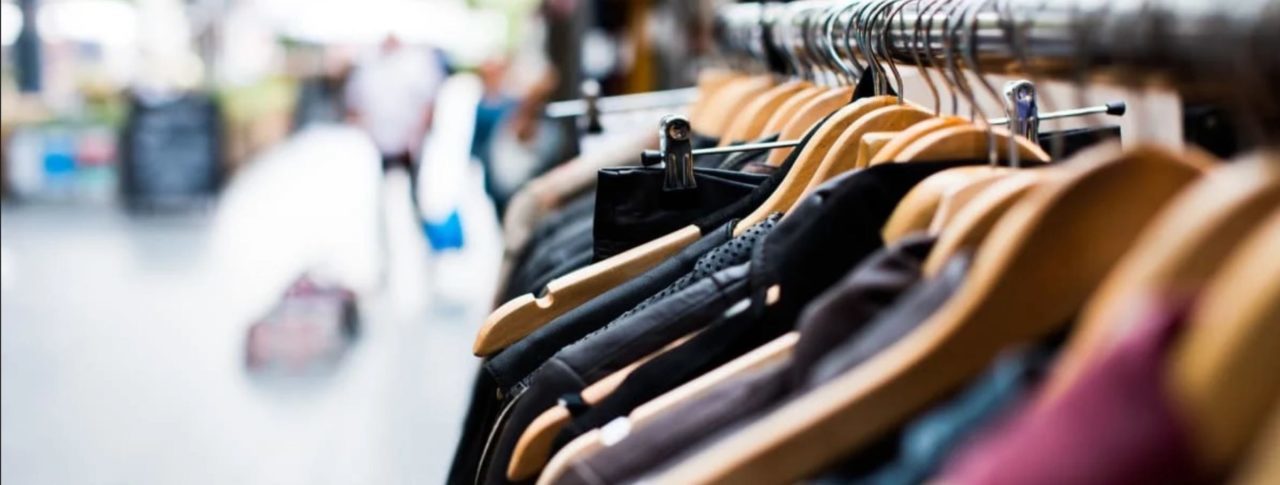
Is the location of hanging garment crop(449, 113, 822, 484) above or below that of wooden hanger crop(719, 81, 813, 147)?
below

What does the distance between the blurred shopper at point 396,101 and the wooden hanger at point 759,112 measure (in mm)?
4864

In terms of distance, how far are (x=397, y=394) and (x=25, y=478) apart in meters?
1.18

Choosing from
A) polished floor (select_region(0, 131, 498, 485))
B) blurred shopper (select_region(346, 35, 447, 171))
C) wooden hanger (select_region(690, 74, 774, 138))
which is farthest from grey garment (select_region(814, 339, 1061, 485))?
blurred shopper (select_region(346, 35, 447, 171))

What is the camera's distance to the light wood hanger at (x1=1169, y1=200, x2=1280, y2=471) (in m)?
0.69

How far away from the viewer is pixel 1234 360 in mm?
700

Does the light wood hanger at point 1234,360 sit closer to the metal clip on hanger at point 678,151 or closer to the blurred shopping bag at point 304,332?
the metal clip on hanger at point 678,151

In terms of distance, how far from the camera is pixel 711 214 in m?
1.68

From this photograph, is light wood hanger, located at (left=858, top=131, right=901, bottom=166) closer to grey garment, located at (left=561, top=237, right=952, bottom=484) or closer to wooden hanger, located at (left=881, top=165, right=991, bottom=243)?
wooden hanger, located at (left=881, top=165, right=991, bottom=243)

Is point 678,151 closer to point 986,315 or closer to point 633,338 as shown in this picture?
point 633,338

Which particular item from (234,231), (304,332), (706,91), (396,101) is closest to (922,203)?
→ (706,91)

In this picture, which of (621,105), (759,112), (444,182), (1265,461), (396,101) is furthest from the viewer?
(444,182)

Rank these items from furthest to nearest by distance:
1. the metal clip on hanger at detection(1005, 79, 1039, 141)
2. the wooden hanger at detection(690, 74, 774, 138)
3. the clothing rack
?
the wooden hanger at detection(690, 74, 774, 138) < the metal clip on hanger at detection(1005, 79, 1039, 141) < the clothing rack

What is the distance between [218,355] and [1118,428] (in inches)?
192

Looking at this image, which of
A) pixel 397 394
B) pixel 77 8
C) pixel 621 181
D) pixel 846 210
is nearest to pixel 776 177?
pixel 621 181
